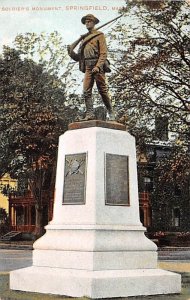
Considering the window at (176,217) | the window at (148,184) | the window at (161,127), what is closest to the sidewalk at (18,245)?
the window at (148,184)

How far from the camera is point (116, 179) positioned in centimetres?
1075

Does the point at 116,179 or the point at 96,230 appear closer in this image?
the point at 96,230

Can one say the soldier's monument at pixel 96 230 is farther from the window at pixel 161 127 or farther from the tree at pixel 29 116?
the tree at pixel 29 116

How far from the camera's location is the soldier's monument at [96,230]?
9945mm

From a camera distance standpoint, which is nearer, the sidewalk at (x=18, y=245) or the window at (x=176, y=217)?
the window at (x=176, y=217)

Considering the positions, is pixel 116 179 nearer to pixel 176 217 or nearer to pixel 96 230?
pixel 96 230

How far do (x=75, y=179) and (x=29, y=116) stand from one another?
41.2ft

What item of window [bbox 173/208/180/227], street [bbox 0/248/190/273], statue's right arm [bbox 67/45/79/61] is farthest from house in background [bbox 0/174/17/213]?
statue's right arm [bbox 67/45/79/61]

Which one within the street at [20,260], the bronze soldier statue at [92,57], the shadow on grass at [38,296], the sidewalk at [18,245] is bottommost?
the shadow on grass at [38,296]

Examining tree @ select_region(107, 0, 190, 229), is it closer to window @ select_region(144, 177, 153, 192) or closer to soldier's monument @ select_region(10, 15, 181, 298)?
window @ select_region(144, 177, 153, 192)

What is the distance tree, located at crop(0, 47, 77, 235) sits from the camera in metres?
22.3

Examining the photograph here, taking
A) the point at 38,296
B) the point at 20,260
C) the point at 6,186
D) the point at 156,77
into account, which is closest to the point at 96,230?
the point at 38,296

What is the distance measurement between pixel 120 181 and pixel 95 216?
814 millimetres

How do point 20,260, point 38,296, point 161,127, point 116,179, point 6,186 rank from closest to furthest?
point 38,296, point 116,179, point 20,260, point 161,127, point 6,186
